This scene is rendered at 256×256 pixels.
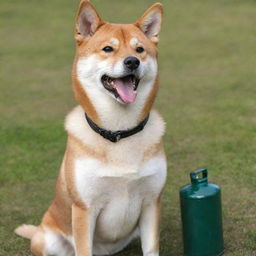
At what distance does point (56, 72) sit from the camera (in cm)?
1005

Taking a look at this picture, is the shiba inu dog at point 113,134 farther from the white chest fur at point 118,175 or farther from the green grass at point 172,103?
the green grass at point 172,103

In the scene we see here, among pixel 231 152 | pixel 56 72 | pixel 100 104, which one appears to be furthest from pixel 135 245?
pixel 56 72

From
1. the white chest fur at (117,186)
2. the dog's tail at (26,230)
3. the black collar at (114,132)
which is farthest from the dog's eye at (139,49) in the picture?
the dog's tail at (26,230)

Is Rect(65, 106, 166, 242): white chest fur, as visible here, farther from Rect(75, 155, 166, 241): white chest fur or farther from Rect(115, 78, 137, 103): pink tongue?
Rect(115, 78, 137, 103): pink tongue

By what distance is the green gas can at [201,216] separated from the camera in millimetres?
4004

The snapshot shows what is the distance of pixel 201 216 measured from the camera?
158 inches

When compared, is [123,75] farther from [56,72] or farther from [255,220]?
[56,72]

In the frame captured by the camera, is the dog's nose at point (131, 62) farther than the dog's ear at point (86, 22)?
No

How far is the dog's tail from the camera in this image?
14.9 ft

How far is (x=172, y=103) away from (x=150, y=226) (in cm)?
431

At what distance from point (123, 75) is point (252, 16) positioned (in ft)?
32.1

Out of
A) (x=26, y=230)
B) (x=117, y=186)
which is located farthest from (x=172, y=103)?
(x=117, y=186)

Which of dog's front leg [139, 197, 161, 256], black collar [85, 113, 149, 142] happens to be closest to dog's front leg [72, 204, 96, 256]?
dog's front leg [139, 197, 161, 256]

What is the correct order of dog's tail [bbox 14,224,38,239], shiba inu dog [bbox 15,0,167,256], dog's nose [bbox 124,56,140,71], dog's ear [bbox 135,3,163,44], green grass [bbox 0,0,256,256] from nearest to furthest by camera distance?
dog's nose [bbox 124,56,140,71], shiba inu dog [bbox 15,0,167,256], dog's ear [bbox 135,3,163,44], dog's tail [bbox 14,224,38,239], green grass [bbox 0,0,256,256]
